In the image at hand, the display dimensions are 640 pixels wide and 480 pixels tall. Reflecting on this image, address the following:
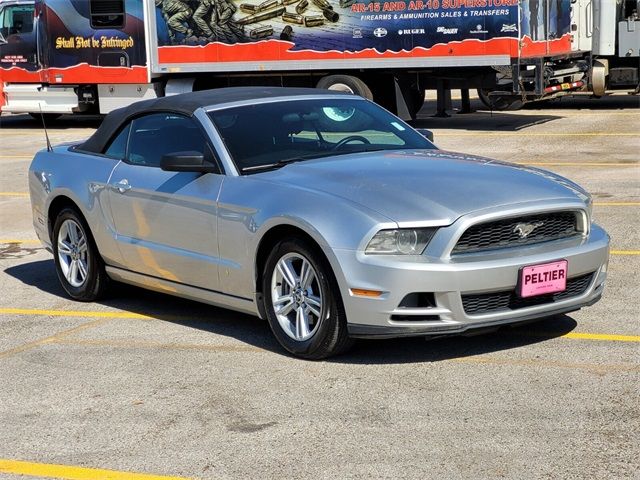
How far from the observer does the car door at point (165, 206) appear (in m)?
7.00

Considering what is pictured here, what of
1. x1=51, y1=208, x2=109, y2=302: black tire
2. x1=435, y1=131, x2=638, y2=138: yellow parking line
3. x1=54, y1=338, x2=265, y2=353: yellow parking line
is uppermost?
x1=51, y1=208, x2=109, y2=302: black tire

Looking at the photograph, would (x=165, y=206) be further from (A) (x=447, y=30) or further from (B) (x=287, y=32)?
(B) (x=287, y=32)

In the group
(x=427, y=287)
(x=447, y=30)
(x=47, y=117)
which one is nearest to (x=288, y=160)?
(x=427, y=287)

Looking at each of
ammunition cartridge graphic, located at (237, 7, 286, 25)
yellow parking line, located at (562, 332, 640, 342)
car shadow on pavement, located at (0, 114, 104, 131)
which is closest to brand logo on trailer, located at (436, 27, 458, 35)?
ammunition cartridge graphic, located at (237, 7, 286, 25)

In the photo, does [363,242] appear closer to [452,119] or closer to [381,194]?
[381,194]

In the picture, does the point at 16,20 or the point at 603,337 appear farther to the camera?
the point at 16,20

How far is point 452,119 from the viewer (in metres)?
22.8

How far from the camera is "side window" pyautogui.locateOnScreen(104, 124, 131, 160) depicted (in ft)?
26.3

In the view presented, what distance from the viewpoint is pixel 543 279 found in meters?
6.16

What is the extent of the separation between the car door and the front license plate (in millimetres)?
1866

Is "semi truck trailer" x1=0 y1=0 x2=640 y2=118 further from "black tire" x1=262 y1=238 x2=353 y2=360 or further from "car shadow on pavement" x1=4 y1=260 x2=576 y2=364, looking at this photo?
"black tire" x1=262 y1=238 x2=353 y2=360

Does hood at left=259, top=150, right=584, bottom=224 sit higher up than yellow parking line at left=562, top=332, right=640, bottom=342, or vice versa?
hood at left=259, top=150, right=584, bottom=224

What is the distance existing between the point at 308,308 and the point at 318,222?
0.51 metres

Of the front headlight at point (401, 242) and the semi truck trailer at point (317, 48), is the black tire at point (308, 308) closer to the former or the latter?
the front headlight at point (401, 242)
